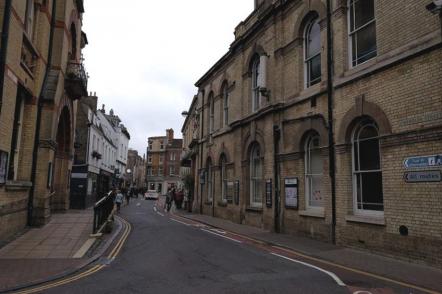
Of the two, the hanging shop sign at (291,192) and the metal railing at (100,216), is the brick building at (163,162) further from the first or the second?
the hanging shop sign at (291,192)

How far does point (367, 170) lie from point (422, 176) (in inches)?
83.1

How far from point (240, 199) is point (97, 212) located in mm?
8235

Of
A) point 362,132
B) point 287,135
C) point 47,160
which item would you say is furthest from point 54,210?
point 362,132

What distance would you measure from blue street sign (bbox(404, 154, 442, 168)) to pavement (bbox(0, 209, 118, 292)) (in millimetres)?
8228

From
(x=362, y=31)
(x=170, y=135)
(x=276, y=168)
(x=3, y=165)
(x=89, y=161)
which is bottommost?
(x=3, y=165)

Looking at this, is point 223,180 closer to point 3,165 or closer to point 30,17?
point 30,17

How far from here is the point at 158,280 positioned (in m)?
7.22

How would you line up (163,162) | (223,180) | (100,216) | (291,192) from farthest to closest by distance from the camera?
1. (163,162)
2. (223,180)
3. (291,192)
4. (100,216)

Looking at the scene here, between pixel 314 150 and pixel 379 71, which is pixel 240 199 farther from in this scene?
→ pixel 379 71

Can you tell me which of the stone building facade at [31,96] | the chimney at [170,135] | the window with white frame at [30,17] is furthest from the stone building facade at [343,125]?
the chimney at [170,135]

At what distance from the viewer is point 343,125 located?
39.0 feet

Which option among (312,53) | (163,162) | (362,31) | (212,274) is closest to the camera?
(212,274)

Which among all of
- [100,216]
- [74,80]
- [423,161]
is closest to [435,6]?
[423,161]

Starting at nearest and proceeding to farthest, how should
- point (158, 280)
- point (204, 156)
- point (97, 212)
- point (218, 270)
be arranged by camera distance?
point (158, 280)
point (218, 270)
point (97, 212)
point (204, 156)
